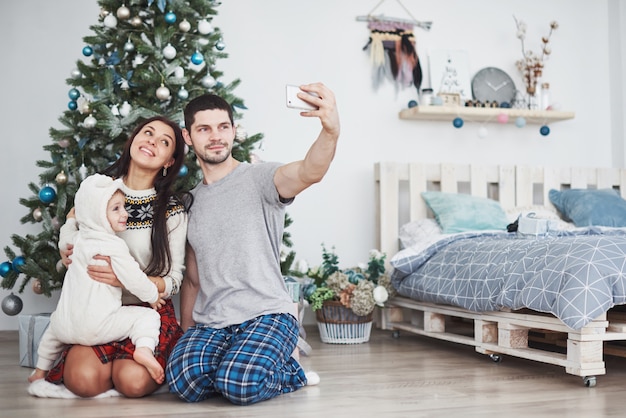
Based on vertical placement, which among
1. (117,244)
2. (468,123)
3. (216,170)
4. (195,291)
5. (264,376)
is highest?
(468,123)

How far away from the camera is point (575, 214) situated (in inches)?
145

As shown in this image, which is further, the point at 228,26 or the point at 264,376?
the point at 228,26

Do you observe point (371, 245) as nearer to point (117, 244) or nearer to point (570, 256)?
point (570, 256)

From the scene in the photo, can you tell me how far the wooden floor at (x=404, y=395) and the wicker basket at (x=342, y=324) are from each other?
435 mm

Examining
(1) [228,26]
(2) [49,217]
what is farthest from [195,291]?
(1) [228,26]

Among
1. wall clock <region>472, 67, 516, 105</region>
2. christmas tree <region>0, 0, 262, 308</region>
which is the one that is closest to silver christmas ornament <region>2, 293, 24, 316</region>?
christmas tree <region>0, 0, 262, 308</region>

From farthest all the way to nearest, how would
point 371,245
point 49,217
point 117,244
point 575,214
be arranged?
point 371,245 → point 575,214 → point 49,217 → point 117,244

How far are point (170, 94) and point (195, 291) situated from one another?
994mm

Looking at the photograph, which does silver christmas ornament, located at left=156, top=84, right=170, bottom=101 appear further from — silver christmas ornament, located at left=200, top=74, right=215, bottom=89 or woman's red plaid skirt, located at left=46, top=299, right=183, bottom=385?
woman's red plaid skirt, located at left=46, top=299, right=183, bottom=385

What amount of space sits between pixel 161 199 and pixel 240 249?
13.9 inches

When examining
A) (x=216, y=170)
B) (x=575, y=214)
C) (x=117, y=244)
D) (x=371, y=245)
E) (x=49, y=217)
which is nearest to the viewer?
(x=117, y=244)

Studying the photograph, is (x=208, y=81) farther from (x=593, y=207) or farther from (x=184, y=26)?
(x=593, y=207)

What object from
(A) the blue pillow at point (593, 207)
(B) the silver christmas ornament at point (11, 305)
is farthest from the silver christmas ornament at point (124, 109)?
(A) the blue pillow at point (593, 207)

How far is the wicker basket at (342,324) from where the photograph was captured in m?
3.33
